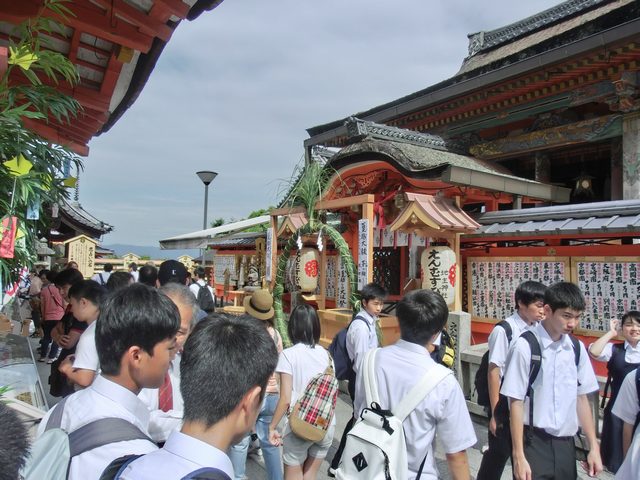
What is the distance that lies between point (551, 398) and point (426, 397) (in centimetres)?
112

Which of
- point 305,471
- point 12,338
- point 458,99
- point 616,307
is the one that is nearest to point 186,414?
point 305,471

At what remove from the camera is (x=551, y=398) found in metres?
2.84

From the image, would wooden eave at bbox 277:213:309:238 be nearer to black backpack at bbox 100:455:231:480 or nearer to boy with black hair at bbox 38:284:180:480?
boy with black hair at bbox 38:284:180:480

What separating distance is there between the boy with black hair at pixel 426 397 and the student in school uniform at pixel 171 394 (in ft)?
3.50

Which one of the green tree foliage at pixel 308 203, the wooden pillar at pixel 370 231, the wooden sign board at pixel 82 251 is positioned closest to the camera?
the wooden pillar at pixel 370 231

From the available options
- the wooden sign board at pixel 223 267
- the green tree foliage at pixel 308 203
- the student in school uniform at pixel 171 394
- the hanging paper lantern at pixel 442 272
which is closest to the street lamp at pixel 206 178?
the wooden sign board at pixel 223 267

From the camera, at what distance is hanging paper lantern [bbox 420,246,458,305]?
7.04 m

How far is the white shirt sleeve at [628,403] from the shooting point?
112 inches

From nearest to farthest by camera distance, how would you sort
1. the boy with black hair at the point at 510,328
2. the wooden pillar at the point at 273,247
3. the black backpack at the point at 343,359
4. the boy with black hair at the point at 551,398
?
the boy with black hair at the point at 551,398 < the boy with black hair at the point at 510,328 < the black backpack at the point at 343,359 < the wooden pillar at the point at 273,247

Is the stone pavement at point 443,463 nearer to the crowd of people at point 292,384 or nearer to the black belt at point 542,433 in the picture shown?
the crowd of people at point 292,384

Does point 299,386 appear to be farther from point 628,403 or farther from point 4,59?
point 4,59

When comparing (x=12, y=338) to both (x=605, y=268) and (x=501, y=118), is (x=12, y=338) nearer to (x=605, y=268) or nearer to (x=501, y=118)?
(x=605, y=268)

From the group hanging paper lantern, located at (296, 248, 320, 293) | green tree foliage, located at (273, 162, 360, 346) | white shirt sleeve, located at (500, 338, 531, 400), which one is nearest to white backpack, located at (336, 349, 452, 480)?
white shirt sleeve, located at (500, 338, 531, 400)

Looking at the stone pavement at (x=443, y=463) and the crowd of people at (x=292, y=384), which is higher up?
the crowd of people at (x=292, y=384)
